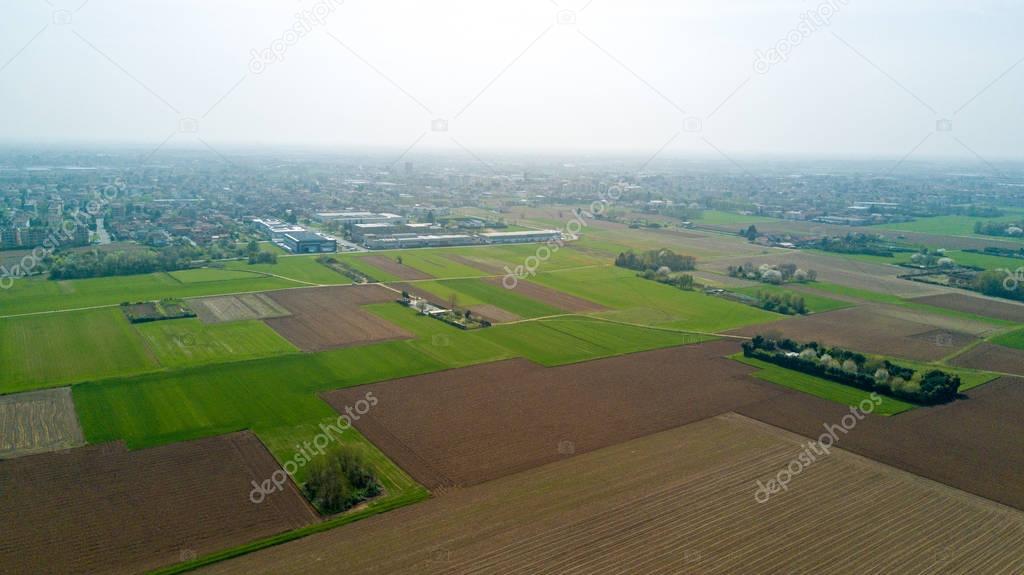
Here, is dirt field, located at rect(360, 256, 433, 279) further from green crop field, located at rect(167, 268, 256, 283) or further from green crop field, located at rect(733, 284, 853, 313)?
green crop field, located at rect(733, 284, 853, 313)

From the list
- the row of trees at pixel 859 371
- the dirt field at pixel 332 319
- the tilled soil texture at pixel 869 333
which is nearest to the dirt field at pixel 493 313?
the dirt field at pixel 332 319


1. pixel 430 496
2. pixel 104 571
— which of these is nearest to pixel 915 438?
pixel 430 496

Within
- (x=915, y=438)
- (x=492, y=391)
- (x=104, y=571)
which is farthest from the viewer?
(x=492, y=391)

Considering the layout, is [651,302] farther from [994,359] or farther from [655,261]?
[994,359]

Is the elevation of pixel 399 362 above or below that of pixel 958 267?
below

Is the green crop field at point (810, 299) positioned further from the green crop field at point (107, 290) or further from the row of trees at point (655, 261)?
the green crop field at point (107, 290)

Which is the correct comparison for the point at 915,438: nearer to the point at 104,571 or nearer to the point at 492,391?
the point at 492,391

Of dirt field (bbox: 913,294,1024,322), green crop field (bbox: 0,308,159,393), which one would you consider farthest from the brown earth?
dirt field (bbox: 913,294,1024,322)
